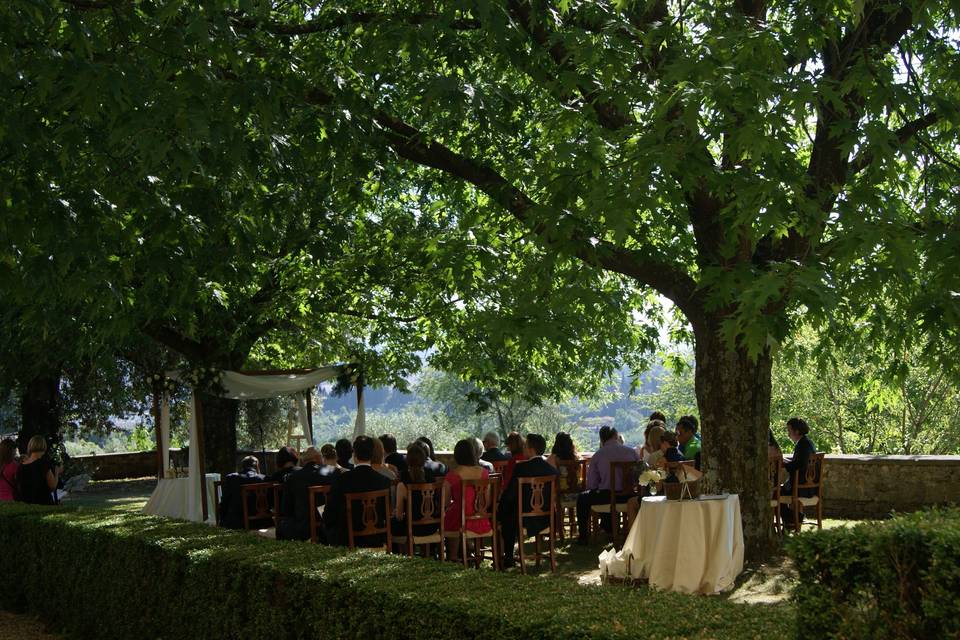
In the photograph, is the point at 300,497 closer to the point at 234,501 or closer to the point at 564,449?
the point at 234,501

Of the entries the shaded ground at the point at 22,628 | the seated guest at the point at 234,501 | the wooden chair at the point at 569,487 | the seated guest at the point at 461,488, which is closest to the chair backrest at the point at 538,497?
the seated guest at the point at 461,488

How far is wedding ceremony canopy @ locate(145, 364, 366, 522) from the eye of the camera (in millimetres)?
14586

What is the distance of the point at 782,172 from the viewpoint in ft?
22.8

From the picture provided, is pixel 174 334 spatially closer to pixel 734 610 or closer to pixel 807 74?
pixel 807 74

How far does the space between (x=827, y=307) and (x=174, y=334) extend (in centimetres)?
1280

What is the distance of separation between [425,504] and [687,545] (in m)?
2.37

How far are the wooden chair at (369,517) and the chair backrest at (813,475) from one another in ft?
16.5

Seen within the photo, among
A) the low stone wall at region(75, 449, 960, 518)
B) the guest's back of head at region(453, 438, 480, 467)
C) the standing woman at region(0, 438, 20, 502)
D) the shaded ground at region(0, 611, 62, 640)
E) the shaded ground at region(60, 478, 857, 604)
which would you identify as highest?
the guest's back of head at region(453, 438, 480, 467)

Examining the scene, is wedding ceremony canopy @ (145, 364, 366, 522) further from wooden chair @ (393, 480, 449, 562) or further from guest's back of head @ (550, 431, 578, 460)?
wooden chair @ (393, 480, 449, 562)

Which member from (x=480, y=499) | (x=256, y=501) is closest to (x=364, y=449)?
(x=480, y=499)

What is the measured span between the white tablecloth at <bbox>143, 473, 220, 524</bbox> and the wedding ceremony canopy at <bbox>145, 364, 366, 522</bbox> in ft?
0.05

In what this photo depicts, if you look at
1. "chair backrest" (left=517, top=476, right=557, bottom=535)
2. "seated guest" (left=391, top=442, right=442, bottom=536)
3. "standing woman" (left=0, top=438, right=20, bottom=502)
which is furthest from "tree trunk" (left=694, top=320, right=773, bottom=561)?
"standing woman" (left=0, top=438, right=20, bottom=502)

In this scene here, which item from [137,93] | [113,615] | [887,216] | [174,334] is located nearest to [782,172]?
[887,216]

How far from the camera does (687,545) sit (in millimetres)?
8805
